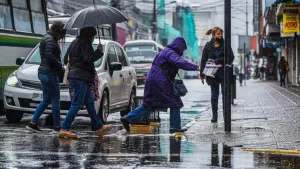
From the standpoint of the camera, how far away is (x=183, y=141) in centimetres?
1052

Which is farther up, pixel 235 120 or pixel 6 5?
pixel 6 5

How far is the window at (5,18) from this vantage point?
53.7 ft

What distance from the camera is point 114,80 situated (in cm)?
1457

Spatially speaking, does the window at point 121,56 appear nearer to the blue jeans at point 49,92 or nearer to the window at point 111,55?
the window at point 111,55

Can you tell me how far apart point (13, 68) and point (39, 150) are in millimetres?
7860

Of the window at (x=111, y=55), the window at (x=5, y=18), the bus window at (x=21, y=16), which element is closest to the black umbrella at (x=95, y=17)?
the window at (x=111, y=55)

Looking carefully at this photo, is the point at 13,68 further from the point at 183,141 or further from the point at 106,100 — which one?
the point at 183,141

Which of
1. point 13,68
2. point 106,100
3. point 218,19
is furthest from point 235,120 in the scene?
point 218,19

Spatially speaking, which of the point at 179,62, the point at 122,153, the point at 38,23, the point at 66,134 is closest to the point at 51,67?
the point at 66,134

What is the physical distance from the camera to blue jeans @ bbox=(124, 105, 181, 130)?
1109 centimetres

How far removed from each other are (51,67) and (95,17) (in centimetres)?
118

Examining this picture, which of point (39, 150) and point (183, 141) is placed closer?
point (39, 150)

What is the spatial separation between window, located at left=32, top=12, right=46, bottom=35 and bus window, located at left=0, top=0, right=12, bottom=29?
179 centimetres

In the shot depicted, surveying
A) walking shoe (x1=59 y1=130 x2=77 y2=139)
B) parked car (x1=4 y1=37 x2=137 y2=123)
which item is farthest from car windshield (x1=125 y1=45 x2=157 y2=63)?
walking shoe (x1=59 y1=130 x2=77 y2=139)
